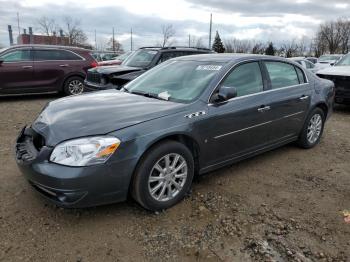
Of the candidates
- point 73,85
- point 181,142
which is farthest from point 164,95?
point 73,85

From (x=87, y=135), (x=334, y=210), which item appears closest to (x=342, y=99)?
(x=334, y=210)

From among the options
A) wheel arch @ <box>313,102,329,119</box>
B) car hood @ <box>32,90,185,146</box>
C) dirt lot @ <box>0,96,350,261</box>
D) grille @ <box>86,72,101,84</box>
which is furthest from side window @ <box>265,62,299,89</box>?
grille @ <box>86,72,101,84</box>

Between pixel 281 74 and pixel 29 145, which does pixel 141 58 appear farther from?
pixel 29 145

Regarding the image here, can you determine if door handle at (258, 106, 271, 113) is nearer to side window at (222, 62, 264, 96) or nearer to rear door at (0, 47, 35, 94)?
side window at (222, 62, 264, 96)

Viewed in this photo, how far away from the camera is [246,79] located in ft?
14.2

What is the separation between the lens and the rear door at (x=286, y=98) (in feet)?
15.1

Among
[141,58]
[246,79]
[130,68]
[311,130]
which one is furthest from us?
[141,58]

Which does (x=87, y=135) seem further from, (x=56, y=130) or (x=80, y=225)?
(x=80, y=225)

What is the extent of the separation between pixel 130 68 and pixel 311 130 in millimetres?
4680

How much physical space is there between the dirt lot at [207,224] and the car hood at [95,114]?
822 millimetres

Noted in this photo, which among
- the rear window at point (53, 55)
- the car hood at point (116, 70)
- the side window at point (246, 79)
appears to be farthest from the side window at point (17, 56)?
the side window at point (246, 79)

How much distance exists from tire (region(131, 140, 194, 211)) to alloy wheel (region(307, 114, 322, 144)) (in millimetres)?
2754

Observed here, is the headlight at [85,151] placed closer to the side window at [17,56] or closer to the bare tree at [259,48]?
the side window at [17,56]

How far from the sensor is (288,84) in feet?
16.3
